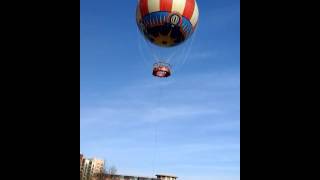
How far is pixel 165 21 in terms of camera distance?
2677 centimetres

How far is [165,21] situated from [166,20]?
85 mm

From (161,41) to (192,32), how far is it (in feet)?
7.37

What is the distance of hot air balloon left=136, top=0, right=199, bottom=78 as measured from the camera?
26750mm

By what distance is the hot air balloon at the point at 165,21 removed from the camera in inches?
1053

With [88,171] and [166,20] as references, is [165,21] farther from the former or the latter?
[88,171]

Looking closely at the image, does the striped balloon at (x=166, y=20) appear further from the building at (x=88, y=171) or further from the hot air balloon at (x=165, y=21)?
the building at (x=88, y=171)

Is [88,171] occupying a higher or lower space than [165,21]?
lower

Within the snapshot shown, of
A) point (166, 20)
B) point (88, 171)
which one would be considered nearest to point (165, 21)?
point (166, 20)

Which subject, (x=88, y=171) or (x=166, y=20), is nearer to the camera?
(x=166, y=20)
